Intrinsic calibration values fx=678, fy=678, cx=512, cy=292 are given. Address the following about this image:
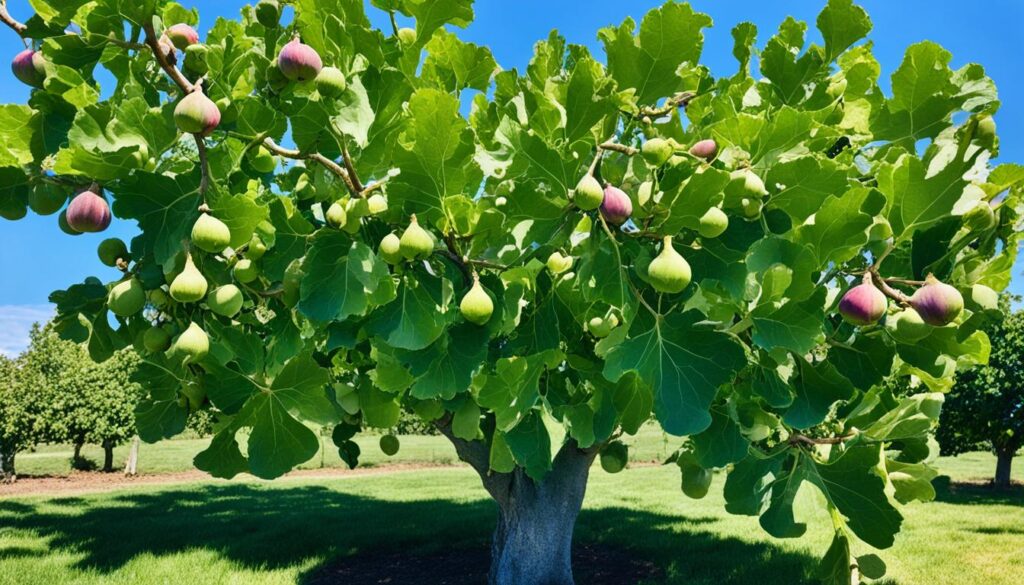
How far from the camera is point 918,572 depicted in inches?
335

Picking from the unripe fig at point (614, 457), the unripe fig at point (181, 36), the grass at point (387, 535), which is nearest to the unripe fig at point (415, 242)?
the unripe fig at point (181, 36)

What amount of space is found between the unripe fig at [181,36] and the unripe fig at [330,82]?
57 centimetres

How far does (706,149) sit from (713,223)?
411 mm

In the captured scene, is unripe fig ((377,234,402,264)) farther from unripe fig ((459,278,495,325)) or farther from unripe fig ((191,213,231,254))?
unripe fig ((191,213,231,254))

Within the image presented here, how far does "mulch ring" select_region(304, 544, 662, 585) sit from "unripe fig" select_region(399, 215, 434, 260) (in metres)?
7.05

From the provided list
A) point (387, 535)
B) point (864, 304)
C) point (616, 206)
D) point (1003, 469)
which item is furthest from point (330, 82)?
point (1003, 469)

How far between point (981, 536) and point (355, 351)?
1163cm

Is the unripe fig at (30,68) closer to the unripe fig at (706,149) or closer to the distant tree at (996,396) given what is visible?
the unripe fig at (706,149)

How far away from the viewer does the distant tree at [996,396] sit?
57.8ft

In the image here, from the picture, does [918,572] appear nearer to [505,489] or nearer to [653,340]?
[505,489]

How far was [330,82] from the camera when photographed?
1.98 meters

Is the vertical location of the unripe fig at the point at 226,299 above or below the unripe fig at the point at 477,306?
above

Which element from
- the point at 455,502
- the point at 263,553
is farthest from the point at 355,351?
the point at 455,502

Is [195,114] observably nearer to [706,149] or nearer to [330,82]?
[330,82]
